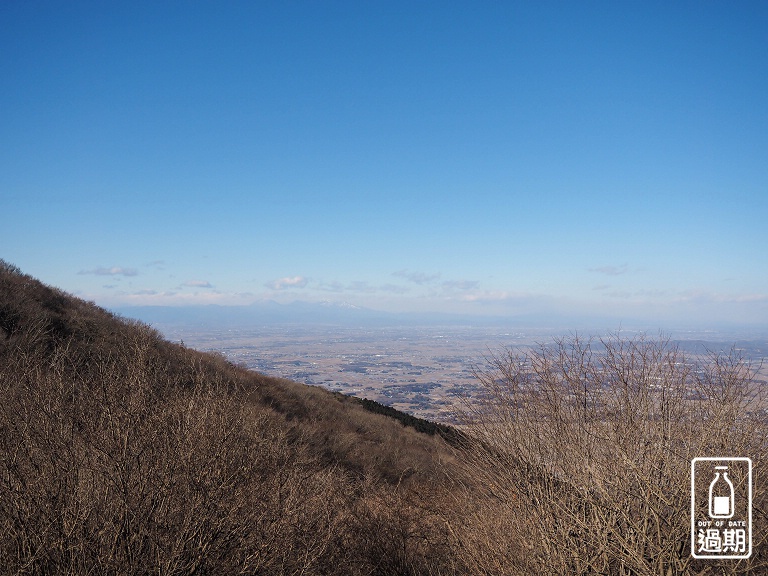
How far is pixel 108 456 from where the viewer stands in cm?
619

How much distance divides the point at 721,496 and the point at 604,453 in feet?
6.01

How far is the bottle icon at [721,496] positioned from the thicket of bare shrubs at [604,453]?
36 centimetres

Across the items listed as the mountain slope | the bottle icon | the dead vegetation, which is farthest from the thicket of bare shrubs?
the mountain slope

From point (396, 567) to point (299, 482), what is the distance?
3.59 metres

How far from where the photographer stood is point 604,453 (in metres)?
8.81

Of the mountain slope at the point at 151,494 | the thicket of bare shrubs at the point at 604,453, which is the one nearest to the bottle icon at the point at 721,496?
the thicket of bare shrubs at the point at 604,453

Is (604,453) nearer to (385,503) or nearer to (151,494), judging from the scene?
(385,503)

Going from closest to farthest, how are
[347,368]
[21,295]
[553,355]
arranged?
[553,355] < [21,295] < [347,368]

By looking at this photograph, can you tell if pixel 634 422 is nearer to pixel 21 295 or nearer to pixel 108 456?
pixel 108 456

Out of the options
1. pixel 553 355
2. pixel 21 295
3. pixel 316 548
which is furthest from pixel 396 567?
pixel 21 295

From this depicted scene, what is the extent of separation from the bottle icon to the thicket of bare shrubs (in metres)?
0.36

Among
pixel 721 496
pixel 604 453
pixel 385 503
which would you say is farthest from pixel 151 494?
pixel 721 496

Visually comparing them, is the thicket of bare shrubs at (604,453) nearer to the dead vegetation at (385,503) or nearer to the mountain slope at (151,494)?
the dead vegetation at (385,503)

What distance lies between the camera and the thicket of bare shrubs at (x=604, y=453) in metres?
7.66
